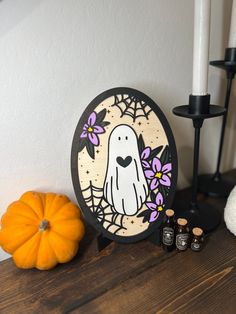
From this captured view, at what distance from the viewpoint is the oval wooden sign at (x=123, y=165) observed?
0.64 m

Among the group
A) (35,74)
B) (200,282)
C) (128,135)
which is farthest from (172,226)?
(35,74)

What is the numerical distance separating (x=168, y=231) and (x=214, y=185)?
1.12 feet

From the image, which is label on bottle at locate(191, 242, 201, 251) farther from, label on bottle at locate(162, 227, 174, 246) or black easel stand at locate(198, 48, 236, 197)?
black easel stand at locate(198, 48, 236, 197)

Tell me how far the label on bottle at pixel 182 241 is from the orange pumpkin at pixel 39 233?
0.22 m

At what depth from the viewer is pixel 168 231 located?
644mm

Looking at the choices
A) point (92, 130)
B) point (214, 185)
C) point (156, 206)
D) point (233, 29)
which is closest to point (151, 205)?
point (156, 206)

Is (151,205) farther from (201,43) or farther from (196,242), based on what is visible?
(201,43)

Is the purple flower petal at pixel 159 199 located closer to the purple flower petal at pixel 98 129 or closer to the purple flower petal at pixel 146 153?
the purple flower petal at pixel 146 153

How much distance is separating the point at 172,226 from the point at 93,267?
20 centimetres

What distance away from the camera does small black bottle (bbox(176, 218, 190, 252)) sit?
0.64 m

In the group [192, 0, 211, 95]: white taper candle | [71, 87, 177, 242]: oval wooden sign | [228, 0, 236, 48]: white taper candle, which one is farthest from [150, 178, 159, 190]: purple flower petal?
[228, 0, 236, 48]: white taper candle

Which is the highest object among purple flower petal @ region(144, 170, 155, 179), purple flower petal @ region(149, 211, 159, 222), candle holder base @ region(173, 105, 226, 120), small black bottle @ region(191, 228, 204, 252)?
candle holder base @ region(173, 105, 226, 120)

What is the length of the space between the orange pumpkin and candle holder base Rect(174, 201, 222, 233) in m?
0.29

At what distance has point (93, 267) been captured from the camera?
2.09ft
